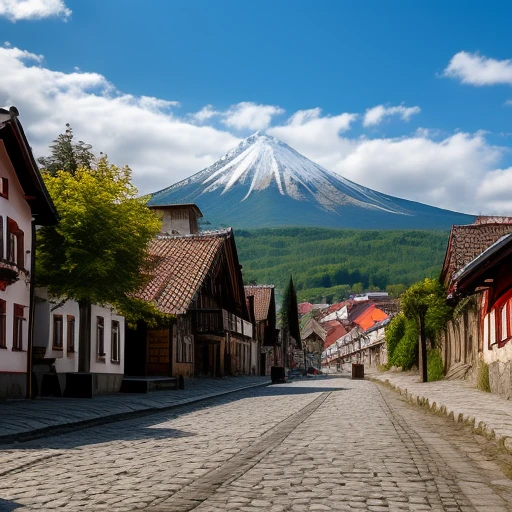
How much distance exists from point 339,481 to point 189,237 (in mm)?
41816

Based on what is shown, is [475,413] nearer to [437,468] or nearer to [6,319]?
[437,468]

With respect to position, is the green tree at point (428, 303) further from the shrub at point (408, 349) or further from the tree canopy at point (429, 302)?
the shrub at point (408, 349)

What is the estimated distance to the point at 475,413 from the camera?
1497 cm

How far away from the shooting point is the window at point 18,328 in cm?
2442

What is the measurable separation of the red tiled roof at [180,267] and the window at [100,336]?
8.70 m

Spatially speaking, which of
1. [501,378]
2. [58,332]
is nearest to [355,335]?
[58,332]

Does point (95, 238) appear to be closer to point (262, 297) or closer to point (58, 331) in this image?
point (58, 331)

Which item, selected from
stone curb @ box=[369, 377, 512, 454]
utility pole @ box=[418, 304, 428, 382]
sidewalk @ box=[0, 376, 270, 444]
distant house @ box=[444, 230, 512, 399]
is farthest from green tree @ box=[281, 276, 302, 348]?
stone curb @ box=[369, 377, 512, 454]

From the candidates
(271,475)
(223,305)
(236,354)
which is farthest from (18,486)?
(236,354)

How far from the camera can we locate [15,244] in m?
25.1

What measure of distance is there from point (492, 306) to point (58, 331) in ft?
45.1

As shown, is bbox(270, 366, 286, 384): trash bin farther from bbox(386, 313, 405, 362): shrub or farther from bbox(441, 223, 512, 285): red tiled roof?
bbox(441, 223, 512, 285): red tiled roof

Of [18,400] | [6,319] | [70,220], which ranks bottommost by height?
[18,400]

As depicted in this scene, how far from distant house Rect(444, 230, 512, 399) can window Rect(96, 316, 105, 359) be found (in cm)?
1289
